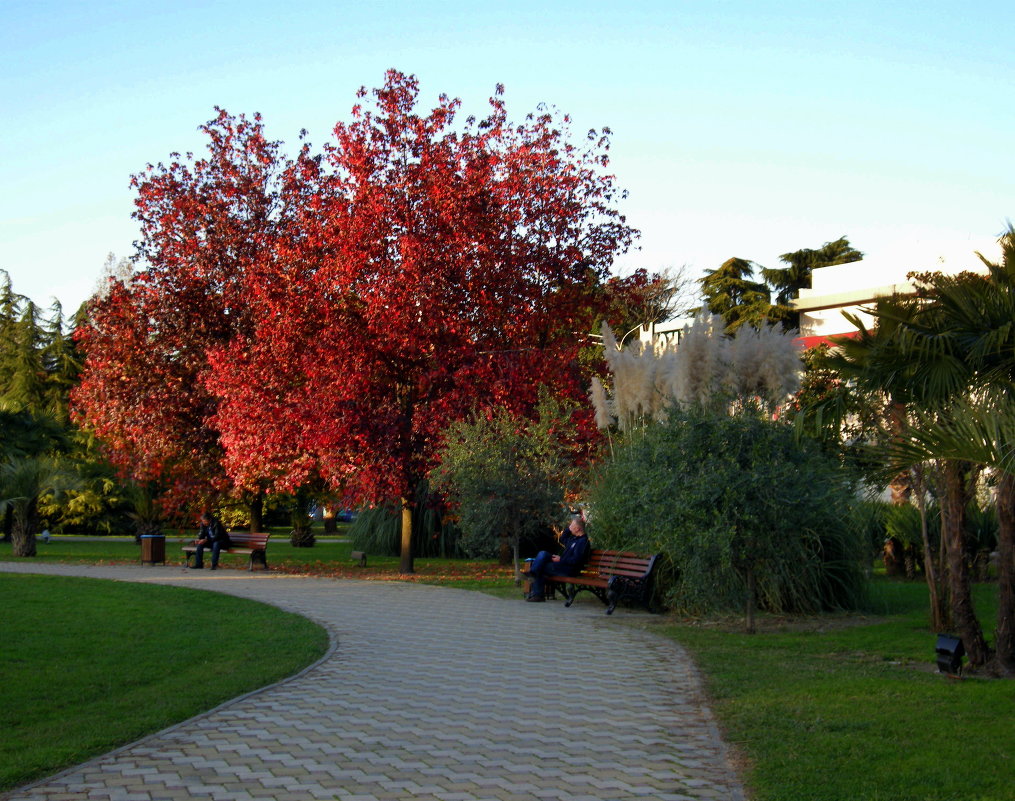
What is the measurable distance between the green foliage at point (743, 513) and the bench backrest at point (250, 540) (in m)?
11.1

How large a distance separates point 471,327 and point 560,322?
79.4 inches

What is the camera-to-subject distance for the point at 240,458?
2175 cm

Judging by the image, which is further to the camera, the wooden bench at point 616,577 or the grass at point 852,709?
the wooden bench at point 616,577

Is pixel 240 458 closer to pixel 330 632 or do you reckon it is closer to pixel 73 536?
pixel 330 632

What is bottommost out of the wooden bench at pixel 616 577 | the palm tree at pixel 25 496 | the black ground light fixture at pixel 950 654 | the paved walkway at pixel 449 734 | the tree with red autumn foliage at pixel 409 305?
the paved walkway at pixel 449 734

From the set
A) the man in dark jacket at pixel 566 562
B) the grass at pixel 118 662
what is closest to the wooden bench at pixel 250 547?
the grass at pixel 118 662

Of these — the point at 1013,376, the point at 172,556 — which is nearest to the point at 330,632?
the point at 1013,376

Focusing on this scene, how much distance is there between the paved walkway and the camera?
233 inches

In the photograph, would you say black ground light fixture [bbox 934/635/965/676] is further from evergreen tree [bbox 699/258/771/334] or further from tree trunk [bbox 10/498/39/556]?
evergreen tree [bbox 699/258/771/334]

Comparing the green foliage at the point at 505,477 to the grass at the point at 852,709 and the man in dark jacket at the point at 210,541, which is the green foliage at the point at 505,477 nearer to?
the grass at the point at 852,709

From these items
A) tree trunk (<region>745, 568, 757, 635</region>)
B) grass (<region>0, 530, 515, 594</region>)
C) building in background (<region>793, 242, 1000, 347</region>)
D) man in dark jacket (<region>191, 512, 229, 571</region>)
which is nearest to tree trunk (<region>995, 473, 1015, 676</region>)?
tree trunk (<region>745, 568, 757, 635</region>)

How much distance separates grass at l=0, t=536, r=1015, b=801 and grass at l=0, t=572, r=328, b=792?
4.00m

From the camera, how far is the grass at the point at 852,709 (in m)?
5.99

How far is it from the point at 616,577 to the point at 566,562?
1.43m
